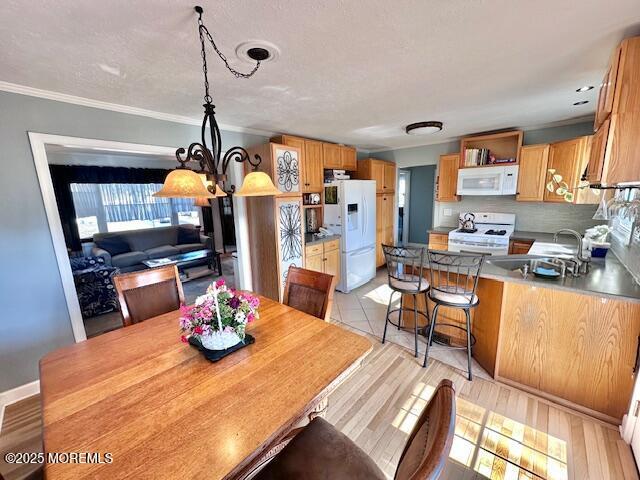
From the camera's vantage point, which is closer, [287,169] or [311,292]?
[311,292]

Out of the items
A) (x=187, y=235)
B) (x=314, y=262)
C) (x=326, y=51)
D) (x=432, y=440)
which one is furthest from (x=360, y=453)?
(x=187, y=235)

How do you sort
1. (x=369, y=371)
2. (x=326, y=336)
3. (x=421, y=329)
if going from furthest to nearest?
1. (x=421, y=329)
2. (x=369, y=371)
3. (x=326, y=336)

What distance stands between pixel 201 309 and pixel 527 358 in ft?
7.69

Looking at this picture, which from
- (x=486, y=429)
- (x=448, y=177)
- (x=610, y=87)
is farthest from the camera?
(x=448, y=177)

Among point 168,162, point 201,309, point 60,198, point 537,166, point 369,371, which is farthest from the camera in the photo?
Result: point 168,162

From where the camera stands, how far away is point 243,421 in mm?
903

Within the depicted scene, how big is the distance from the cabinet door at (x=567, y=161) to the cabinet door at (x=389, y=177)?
232 cm

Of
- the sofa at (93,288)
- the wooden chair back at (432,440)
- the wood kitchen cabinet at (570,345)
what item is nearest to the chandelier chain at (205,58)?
the wooden chair back at (432,440)

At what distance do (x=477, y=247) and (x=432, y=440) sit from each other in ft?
12.0

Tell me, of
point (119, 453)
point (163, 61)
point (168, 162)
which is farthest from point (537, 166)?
point (168, 162)

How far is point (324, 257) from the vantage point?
147 inches

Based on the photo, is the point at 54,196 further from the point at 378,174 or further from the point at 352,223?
the point at 378,174

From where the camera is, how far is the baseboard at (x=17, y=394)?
198 cm

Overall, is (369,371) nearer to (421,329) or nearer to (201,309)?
(421,329)
